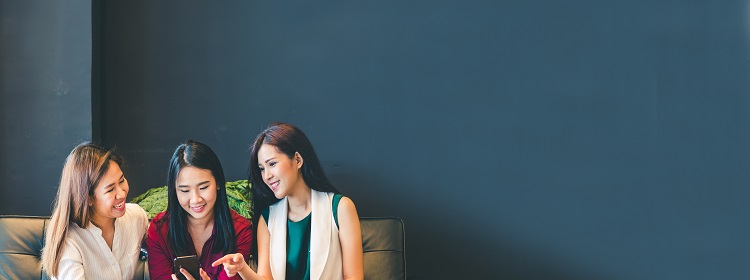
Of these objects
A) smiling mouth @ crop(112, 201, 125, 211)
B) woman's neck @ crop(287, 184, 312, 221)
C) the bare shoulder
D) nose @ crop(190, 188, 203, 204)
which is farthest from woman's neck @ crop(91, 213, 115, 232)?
the bare shoulder

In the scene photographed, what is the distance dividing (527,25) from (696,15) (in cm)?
73

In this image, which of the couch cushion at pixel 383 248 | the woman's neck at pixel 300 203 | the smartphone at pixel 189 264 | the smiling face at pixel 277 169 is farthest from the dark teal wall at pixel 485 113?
the smartphone at pixel 189 264

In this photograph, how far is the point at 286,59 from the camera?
11.3 ft

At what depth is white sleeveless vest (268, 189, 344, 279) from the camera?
109 inches

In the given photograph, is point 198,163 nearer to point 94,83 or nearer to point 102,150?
point 102,150

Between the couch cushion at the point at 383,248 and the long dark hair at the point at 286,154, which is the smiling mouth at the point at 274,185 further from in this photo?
the couch cushion at the point at 383,248

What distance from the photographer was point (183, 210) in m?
2.75

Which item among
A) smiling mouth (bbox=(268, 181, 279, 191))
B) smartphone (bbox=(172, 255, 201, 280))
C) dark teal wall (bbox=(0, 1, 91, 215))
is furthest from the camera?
dark teal wall (bbox=(0, 1, 91, 215))

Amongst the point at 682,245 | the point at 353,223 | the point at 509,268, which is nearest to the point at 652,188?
the point at 682,245

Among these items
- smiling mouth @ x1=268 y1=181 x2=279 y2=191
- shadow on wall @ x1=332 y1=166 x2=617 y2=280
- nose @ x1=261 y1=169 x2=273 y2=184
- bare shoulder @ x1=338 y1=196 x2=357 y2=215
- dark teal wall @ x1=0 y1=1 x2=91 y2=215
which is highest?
dark teal wall @ x1=0 y1=1 x2=91 y2=215

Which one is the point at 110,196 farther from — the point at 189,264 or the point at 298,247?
the point at 298,247

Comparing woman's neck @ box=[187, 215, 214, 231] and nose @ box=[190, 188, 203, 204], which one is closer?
nose @ box=[190, 188, 203, 204]

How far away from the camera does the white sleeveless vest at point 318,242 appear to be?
2.78 metres

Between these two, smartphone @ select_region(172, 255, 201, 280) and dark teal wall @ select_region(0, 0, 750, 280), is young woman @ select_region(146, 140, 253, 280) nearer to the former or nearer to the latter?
smartphone @ select_region(172, 255, 201, 280)
